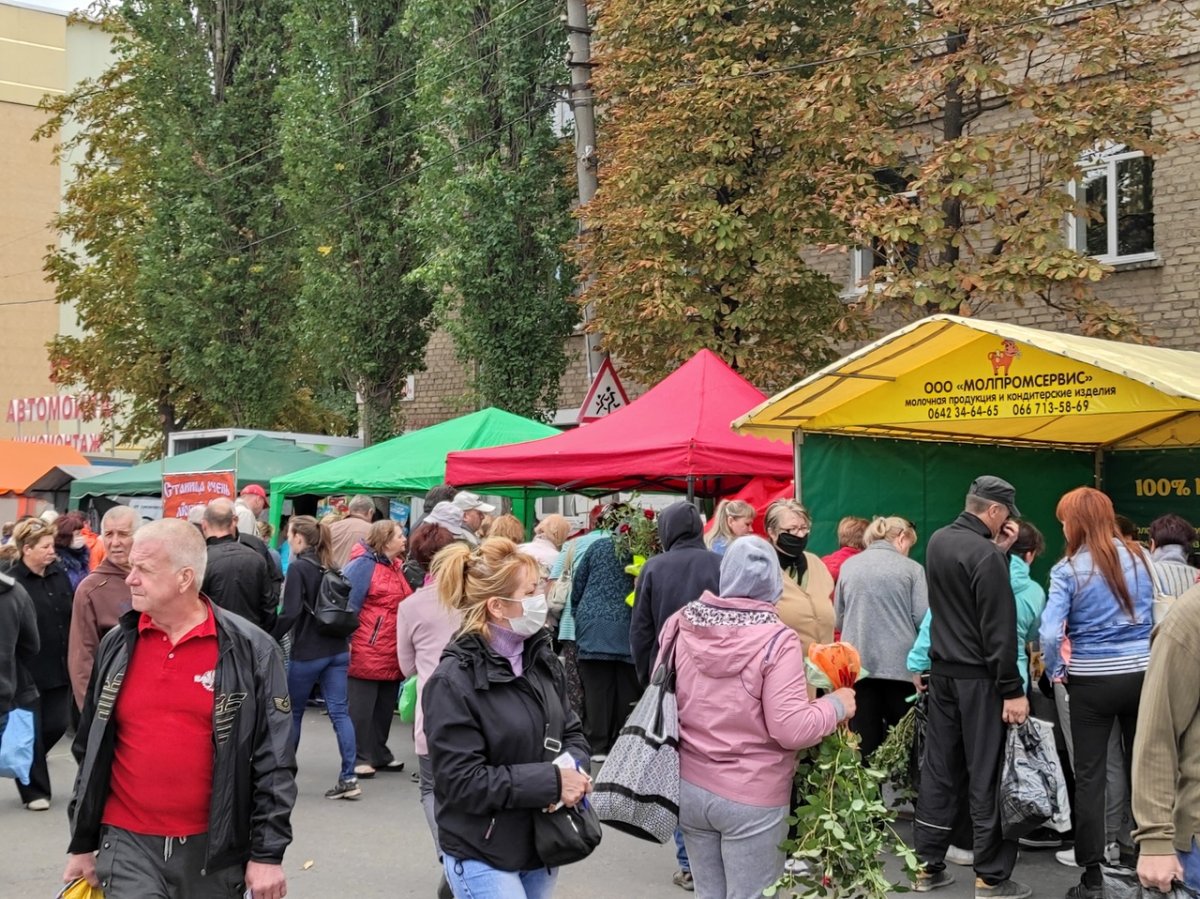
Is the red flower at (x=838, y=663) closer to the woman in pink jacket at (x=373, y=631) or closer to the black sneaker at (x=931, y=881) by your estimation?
the black sneaker at (x=931, y=881)

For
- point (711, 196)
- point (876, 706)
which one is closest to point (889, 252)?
point (711, 196)

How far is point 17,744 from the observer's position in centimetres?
771

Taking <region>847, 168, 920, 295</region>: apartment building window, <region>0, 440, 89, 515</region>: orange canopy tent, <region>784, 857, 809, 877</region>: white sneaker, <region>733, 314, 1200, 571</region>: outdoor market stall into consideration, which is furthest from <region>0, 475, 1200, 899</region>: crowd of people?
<region>0, 440, 89, 515</region>: orange canopy tent

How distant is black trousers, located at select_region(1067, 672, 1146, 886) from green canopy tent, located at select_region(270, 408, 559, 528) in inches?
318

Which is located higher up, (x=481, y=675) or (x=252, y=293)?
(x=252, y=293)

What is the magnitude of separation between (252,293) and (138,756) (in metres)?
23.7

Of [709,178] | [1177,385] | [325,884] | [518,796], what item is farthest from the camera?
[709,178]

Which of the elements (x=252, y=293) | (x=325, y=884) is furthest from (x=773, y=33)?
(x=252, y=293)

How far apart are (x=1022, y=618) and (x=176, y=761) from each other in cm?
476

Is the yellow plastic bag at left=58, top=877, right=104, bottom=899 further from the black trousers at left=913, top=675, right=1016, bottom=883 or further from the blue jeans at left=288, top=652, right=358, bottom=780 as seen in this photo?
the blue jeans at left=288, top=652, right=358, bottom=780

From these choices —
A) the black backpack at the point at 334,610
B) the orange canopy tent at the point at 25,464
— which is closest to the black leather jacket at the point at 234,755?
the black backpack at the point at 334,610

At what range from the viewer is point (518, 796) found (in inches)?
165

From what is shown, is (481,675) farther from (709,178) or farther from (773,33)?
(773,33)

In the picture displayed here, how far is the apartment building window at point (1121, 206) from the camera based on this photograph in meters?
16.9
